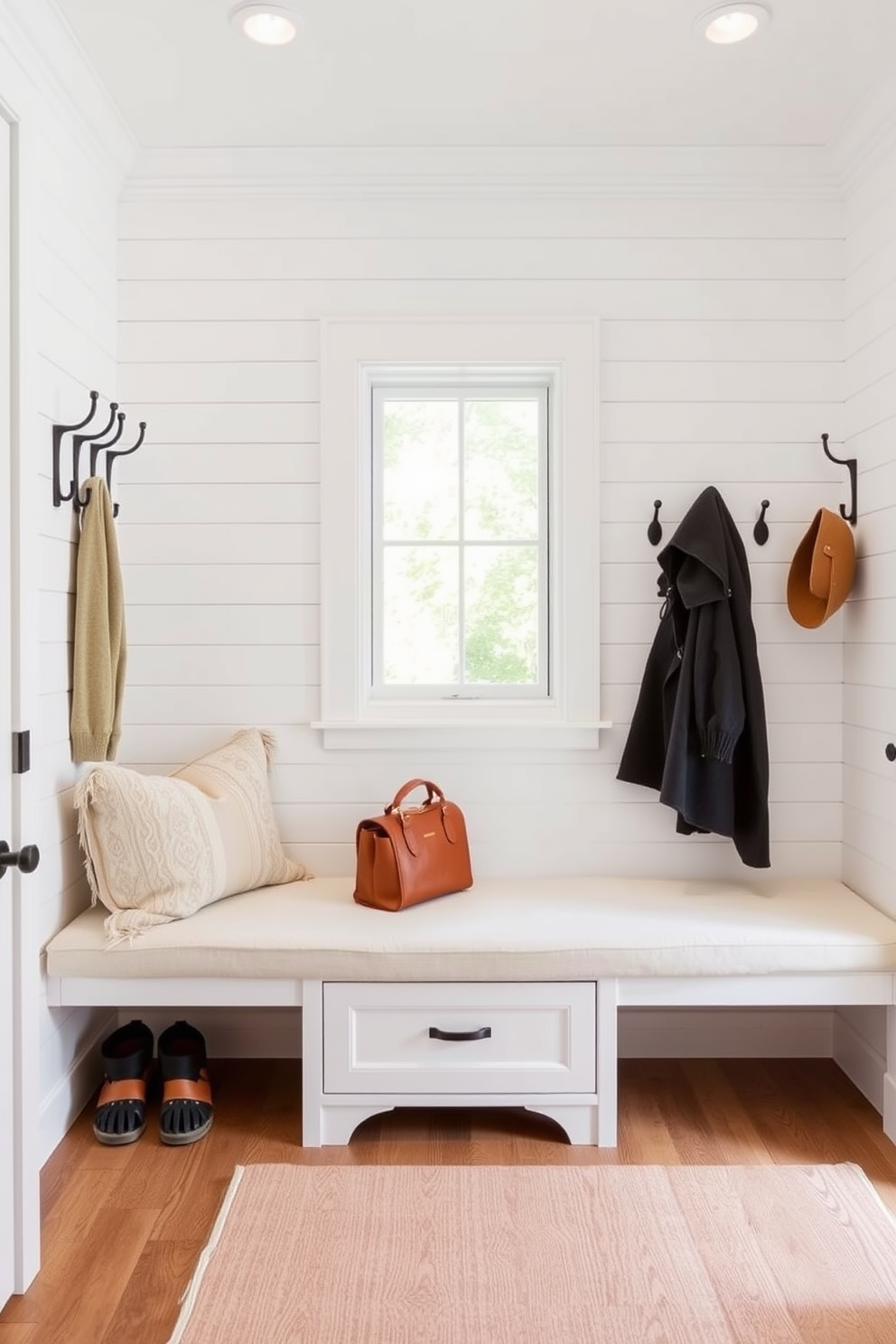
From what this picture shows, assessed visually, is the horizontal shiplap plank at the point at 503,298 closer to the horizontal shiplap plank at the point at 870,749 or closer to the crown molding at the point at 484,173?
the crown molding at the point at 484,173

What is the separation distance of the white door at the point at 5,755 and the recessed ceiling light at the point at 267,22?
65 cm

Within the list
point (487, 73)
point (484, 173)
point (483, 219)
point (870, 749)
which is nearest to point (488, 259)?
point (483, 219)

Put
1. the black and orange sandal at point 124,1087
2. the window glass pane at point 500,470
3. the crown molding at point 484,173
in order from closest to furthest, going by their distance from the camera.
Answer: the black and orange sandal at point 124,1087
the crown molding at point 484,173
the window glass pane at point 500,470

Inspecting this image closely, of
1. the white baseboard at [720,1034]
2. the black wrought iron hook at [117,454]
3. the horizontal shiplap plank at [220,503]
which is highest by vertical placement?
the black wrought iron hook at [117,454]

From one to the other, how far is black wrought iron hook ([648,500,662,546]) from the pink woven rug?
158 cm

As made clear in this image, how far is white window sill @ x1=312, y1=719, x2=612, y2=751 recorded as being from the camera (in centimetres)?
285

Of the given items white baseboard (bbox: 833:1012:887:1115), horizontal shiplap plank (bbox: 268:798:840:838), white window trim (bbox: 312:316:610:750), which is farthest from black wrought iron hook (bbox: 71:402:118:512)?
white baseboard (bbox: 833:1012:887:1115)

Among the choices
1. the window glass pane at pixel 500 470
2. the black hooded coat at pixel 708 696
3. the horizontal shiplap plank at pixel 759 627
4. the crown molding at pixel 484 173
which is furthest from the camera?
the window glass pane at pixel 500 470

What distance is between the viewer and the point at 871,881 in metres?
2.67

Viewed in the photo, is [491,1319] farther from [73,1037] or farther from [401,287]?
[401,287]

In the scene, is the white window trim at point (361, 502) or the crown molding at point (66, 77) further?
the white window trim at point (361, 502)

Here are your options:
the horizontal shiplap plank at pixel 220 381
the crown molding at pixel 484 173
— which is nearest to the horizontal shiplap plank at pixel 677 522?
the crown molding at pixel 484 173

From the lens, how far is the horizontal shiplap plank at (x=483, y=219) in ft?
9.26

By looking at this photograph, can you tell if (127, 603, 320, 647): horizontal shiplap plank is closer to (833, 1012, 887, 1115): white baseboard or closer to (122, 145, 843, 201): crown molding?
(122, 145, 843, 201): crown molding
